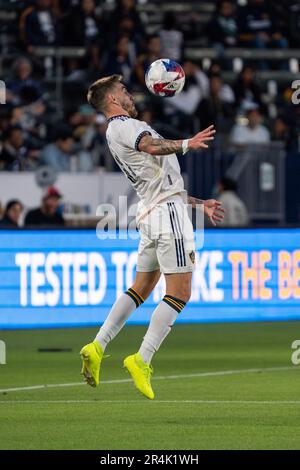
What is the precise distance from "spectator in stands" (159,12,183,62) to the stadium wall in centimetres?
761

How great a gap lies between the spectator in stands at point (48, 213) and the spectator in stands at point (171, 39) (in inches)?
264

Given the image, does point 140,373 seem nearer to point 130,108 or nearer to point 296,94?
point 130,108

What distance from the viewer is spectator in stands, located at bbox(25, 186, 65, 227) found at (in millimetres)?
21531

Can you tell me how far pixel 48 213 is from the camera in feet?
70.9

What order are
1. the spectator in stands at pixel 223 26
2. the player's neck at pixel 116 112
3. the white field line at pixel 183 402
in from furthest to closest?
the spectator in stands at pixel 223 26 → the player's neck at pixel 116 112 → the white field line at pixel 183 402

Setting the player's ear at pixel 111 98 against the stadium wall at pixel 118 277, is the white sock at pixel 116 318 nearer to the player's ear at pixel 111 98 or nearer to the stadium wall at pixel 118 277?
the player's ear at pixel 111 98

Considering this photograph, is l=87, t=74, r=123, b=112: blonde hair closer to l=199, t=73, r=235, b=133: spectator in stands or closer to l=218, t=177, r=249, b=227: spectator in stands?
l=218, t=177, r=249, b=227: spectator in stands

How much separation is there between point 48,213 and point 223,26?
9.70 meters

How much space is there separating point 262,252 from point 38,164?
194 inches

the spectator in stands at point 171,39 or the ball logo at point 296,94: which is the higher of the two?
the spectator in stands at point 171,39

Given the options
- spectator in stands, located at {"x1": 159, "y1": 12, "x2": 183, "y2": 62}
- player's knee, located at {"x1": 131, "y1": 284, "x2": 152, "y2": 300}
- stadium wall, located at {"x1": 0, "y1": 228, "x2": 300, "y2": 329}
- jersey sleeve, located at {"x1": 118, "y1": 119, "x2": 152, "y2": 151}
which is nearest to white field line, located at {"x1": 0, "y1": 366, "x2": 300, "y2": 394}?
player's knee, located at {"x1": 131, "y1": 284, "x2": 152, "y2": 300}

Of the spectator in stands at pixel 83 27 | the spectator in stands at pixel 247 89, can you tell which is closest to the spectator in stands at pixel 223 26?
the spectator in stands at pixel 247 89

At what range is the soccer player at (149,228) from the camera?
1162 centimetres

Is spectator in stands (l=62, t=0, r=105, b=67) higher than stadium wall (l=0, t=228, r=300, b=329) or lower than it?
higher
